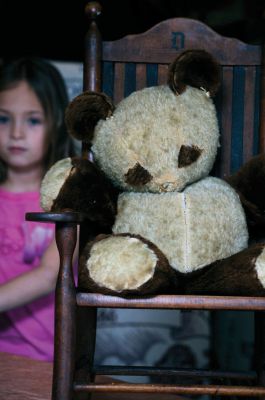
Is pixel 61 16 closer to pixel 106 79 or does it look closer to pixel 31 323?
pixel 106 79

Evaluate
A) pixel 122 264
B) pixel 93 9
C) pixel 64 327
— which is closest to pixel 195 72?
pixel 93 9

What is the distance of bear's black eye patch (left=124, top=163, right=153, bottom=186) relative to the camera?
1.02m

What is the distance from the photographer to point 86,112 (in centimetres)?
105

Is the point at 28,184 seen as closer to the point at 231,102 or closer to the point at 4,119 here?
the point at 4,119

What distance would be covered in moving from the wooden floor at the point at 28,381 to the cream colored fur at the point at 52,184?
45 centimetres

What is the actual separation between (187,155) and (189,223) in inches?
4.3

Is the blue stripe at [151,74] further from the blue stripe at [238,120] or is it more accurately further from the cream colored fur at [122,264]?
the cream colored fur at [122,264]

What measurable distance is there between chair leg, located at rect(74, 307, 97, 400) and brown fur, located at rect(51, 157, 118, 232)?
0.60ft

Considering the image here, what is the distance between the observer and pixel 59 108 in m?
1.68

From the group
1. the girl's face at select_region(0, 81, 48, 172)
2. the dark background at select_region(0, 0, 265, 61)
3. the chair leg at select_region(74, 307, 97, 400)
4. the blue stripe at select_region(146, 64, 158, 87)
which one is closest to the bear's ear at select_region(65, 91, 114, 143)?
the blue stripe at select_region(146, 64, 158, 87)

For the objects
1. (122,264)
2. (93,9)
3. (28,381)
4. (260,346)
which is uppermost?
(93,9)

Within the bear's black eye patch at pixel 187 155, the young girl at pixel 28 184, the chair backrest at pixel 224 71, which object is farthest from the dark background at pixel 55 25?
the bear's black eye patch at pixel 187 155

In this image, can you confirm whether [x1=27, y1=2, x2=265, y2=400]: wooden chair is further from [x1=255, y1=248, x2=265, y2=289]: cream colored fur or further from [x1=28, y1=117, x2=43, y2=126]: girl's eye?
[x1=28, y1=117, x2=43, y2=126]: girl's eye

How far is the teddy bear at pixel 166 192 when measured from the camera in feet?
3.12
